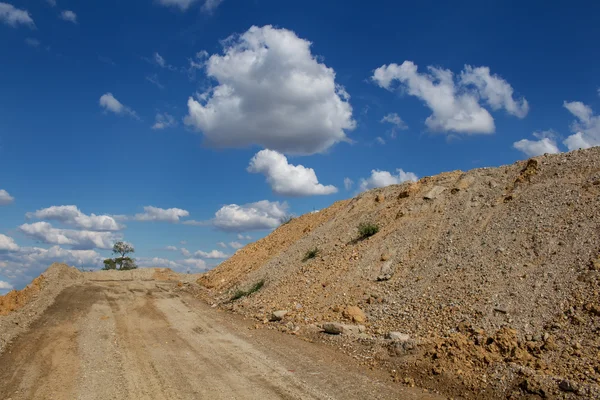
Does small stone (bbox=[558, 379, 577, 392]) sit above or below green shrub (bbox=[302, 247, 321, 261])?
below

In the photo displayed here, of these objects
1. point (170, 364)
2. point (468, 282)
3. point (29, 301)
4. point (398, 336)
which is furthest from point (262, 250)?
point (398, 336)

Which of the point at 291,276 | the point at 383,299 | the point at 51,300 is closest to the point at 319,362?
the point at 383,299

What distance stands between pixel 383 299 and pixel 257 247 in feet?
52.7

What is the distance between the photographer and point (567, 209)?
1344 centimetres

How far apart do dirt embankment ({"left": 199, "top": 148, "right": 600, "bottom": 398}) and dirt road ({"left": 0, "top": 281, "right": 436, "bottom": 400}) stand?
1.14 m

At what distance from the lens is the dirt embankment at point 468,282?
829cm

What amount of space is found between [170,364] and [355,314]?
5.39 m

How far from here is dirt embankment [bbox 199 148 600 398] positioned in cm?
829

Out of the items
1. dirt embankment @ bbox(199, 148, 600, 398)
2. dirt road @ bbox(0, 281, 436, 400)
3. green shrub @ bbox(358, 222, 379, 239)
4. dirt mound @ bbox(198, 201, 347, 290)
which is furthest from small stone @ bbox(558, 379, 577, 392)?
dirt mound @ bbox(198, 201, 347, 290)

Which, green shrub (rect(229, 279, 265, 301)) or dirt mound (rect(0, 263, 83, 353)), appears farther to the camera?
green shrub (rect(229, 279, 265, 301))

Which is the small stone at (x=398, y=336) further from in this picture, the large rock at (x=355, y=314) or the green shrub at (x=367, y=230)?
the green shrub at (x=367, y=230)

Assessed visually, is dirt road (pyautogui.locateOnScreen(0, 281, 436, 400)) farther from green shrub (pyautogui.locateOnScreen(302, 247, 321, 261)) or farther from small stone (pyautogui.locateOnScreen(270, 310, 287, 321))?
green shrub (pyautogui.locateOnScreen(302, 247, 321, 261))

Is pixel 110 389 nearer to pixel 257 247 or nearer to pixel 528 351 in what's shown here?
pixel 528 351

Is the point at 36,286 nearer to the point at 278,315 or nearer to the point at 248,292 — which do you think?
the point at 248,292
